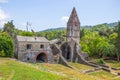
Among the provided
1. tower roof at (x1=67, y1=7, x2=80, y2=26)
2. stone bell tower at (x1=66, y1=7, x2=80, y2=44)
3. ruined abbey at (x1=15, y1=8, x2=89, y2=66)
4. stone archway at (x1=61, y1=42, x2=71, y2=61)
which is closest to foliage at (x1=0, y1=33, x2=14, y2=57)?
ruined abbey at (x1=15, y1=8, x2=89, y2=66)

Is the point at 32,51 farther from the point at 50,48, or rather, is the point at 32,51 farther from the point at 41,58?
the point at 50,48

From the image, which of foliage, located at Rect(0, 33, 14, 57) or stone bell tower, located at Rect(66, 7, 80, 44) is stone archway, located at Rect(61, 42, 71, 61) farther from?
foliage, located at Rect(0, 33, 14, 57)

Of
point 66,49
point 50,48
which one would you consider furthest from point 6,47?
point 66,49

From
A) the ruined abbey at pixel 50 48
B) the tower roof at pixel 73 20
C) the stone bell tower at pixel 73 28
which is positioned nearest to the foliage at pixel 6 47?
the ruined abbey at pixel 50 48

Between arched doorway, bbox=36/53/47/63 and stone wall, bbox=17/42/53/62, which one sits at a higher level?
stone wall, bbox=17/42/53/62

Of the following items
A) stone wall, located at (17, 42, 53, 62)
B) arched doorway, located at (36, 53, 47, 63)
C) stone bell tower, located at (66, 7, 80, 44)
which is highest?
stone bell tower, located at (66, 7, 80, 44)

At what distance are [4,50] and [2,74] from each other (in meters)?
17.6

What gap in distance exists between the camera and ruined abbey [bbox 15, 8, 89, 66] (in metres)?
54.0

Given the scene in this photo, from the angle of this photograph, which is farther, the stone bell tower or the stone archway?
the stone bell tower

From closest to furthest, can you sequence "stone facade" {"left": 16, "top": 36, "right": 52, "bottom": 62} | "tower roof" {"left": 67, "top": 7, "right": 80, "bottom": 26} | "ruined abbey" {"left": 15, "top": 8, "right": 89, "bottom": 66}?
"stone facade" {"left": 16, "top": 36, "right": 52, "bottom": 62}
"ruined abbey" {"left": 15, "top": 8, "right": 89, "bottom": 66}
"tower roof" {"left": 67, "top": 7, "right": 80, "bottom": 26}

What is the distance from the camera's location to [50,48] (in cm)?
6034

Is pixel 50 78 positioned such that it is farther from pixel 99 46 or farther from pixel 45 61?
pixel 99 46

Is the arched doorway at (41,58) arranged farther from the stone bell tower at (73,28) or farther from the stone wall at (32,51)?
the stone bell tower at (73,28)

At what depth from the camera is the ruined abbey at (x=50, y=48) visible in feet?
177
